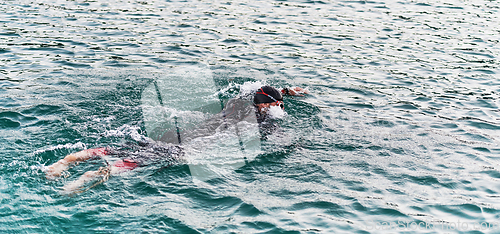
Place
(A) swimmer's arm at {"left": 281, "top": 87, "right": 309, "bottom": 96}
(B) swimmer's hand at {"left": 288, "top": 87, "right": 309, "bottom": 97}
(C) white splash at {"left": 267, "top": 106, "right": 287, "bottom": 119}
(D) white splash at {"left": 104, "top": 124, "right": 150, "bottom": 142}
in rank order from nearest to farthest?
(D) white splash at {"left": 104, "top": 124, "right": 150, "bottom": 142} → (C) white splash at {"left": 267, "top": 106, "right": 287, "bottom": 119} → (A) swimmer's arm at {"left": 281, "top": 87, "right": 309, "bottom": 96} → (B) swimmer's hand at {"left": 288, "top": 87, "right": 309, "bottom": 97}

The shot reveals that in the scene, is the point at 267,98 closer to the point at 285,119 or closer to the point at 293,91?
the point at 285,119

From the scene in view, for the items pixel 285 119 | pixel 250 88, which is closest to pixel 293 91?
pixel 250 88

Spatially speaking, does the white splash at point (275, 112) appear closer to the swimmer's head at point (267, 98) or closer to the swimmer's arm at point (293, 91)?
the swimmer's head at point (267, 98)

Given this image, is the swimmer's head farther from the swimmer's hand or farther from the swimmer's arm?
the swimmer's hand

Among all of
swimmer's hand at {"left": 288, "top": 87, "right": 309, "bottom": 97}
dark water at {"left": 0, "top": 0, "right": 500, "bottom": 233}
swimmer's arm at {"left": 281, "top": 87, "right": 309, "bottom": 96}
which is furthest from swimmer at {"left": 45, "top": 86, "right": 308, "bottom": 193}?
swimmer's hand at {"left": 288, "top": 87, "right": 309, "bottom": 97}

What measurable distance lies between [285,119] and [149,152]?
3.44 m

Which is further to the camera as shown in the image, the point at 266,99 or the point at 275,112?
the point at 275,112

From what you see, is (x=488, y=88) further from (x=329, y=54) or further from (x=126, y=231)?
(x=126, y=231)

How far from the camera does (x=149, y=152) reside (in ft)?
23.4

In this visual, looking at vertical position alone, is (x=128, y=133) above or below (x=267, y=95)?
below

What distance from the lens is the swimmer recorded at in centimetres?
629

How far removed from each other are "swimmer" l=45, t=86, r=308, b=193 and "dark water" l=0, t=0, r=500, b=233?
0.22 meters

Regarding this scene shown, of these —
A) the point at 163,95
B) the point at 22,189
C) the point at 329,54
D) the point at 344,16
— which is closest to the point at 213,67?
the point at 163,95

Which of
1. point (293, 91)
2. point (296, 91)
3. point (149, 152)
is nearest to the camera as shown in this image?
point (149, 152)
